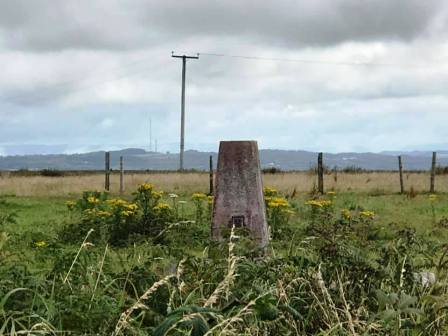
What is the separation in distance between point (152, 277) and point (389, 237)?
7995mm

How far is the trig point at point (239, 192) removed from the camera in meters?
7.55

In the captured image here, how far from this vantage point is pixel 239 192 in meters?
7.59

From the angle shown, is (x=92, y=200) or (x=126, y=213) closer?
(x=126, y=213)

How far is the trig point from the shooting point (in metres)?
7.55

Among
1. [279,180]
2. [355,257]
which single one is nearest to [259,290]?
[355,257]

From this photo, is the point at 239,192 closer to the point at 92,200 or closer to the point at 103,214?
the point at 103,214

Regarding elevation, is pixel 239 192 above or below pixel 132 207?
above

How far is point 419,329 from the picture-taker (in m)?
3.45

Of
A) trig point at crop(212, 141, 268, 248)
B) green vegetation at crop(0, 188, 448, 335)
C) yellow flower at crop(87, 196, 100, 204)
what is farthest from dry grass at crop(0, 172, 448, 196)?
green vegetation at crop(0, 188, 448, 335)

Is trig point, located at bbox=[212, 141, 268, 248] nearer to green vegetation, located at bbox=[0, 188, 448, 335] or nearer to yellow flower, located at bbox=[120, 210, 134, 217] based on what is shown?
green vegetation, located at bbox=[0, 188, 448, 335]

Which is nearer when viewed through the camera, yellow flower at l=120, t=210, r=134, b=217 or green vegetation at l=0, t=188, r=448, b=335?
green vegetation at l=0, t=188, r=448, b=335

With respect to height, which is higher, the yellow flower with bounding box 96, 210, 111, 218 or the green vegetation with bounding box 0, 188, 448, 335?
the green vegetation with bounding box 0, 188, 448, 335

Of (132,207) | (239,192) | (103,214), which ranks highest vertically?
(239,192)

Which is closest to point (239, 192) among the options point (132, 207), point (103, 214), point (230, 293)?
point (132, 207)
